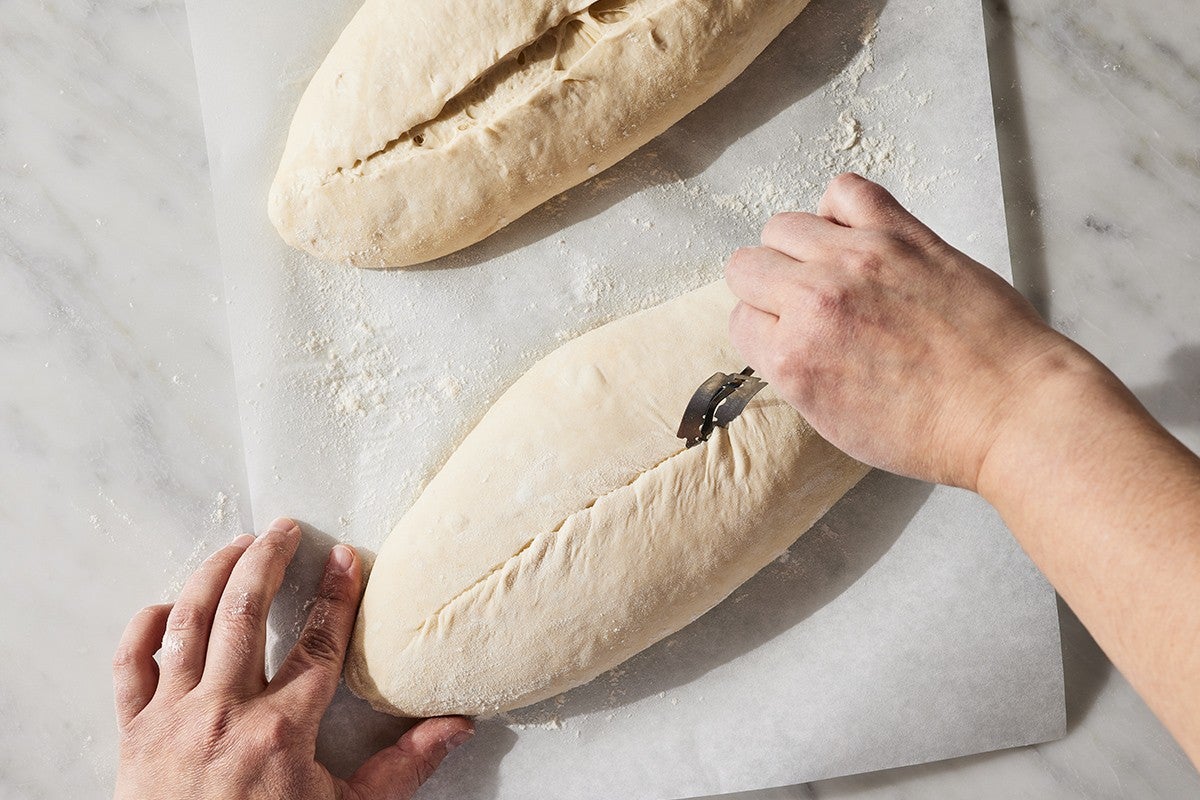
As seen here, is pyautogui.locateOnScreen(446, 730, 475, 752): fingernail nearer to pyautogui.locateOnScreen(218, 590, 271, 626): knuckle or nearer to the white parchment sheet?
the white parchment sheet

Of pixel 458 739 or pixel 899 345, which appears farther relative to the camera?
pixel 458 739

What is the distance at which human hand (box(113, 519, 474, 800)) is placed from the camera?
1.35 m

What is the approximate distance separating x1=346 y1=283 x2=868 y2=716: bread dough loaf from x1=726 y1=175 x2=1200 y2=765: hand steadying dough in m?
0.27

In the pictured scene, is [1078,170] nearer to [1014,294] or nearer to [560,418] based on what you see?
[1014,294]

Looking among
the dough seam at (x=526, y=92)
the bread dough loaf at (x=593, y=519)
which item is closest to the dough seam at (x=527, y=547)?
the bread dough loaf at (x=593, y=519)

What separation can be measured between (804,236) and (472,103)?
623mm

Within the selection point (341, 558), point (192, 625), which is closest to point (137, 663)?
point (192, 625)

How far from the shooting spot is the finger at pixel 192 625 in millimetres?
1421

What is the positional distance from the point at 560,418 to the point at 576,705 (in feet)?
1.78

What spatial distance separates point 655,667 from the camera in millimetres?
1564

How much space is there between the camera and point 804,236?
3.64ft

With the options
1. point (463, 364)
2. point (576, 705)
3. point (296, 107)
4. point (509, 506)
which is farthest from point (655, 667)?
point (296, 107)

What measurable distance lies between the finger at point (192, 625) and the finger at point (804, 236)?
Answer: 1.04 m

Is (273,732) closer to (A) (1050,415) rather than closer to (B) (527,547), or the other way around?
(B) (527,547)
